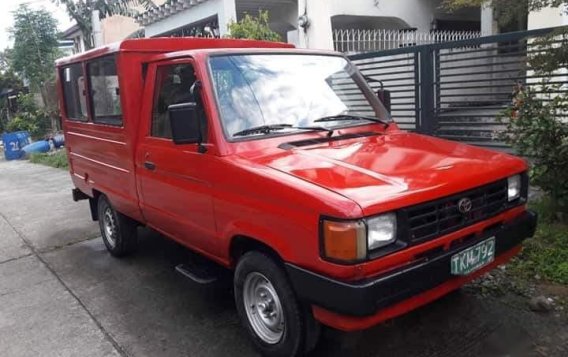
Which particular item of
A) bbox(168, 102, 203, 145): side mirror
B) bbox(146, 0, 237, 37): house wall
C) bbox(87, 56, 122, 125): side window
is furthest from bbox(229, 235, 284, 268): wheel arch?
bbox(146, 0, 237, 37): house wall

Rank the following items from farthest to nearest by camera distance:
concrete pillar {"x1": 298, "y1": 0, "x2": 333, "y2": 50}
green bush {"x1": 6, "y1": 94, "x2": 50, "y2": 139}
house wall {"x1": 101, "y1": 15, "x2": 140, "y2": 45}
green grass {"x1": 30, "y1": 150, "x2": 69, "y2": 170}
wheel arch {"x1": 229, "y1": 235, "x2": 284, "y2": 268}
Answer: house wall {"x1": 101, "y1": 15, "x2": 140, "y2": 45}
green bush {"x1": 6, "y1": 94, "x2": 50, "y2": 139}
green grass {"x1": 30, "y1": 150, "x2": 69, "y2": 170}
concrete pillar {"x1": 298, "y1": 0, "x2": 333, "y2": 50}
wheel arch {"x1": 229, "y1": 235, "x2": 284, "y2": 268}

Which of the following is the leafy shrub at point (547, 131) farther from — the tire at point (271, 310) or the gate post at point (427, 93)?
the tire at point (271, 310)


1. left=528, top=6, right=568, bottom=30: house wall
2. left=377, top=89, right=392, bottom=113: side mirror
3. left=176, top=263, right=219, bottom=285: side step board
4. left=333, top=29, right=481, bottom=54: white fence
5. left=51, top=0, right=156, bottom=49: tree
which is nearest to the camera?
left=176, top=263, right=219, bottom=285: side step board

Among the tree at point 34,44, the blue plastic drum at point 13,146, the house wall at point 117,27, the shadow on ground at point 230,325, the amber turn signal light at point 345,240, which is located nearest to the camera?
the amber turn signal light at point 345,240

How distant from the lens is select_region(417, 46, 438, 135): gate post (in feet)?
22.7

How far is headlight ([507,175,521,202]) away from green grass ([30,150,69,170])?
40.0ft

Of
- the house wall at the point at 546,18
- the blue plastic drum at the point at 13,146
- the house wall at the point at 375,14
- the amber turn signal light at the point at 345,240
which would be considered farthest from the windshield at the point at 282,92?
the blue plastic drum at the point at 13,146

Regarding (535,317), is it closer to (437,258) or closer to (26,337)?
(437,258)

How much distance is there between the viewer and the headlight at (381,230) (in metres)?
2.58

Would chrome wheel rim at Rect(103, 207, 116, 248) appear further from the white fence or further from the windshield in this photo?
the white fence

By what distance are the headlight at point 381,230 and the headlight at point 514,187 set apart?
3.57 ft

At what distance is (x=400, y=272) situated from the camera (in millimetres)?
2658

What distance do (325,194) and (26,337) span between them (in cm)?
270

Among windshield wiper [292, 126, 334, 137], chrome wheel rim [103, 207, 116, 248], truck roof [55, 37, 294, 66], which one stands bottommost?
chrome wheel rim [103, 207, 116, 248]
